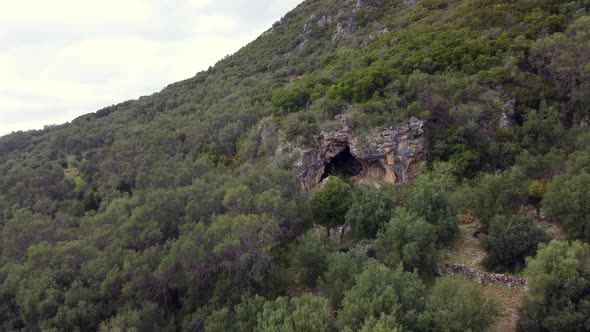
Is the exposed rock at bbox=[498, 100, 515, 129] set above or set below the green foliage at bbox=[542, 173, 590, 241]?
above

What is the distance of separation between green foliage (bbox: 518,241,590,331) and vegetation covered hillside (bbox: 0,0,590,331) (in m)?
0.07

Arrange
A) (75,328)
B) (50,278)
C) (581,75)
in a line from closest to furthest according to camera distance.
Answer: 1. (75,328)
2. (50,278)
3. (581,75)

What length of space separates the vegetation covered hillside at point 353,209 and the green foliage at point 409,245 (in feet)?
0.33

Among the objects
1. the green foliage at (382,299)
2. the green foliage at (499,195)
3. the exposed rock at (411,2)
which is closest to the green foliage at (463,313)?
the green foliage at (382,299)

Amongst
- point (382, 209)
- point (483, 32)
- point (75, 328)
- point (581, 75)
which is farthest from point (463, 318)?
point (483, 32)

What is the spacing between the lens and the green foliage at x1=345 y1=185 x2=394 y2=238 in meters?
22.6

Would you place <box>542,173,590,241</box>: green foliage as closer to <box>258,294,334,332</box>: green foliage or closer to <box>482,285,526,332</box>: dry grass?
<box>482,285,526,332</box>: dry grass

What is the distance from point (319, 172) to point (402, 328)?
18.8m

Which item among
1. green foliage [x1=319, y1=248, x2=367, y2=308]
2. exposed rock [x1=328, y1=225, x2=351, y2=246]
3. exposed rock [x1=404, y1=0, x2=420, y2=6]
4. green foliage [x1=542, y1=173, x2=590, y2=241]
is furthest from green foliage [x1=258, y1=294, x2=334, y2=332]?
exposed rock [x1=404, y1=0, x2=420, y2=6]

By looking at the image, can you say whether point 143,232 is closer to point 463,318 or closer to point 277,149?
point 277,149

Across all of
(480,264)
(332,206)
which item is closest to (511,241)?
(480,264)

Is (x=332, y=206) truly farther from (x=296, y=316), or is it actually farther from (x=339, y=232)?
(x=296, y=316)

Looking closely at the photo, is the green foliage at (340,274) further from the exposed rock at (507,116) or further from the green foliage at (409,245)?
the exposed rock at (507,116)

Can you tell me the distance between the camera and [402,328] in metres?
13.9
